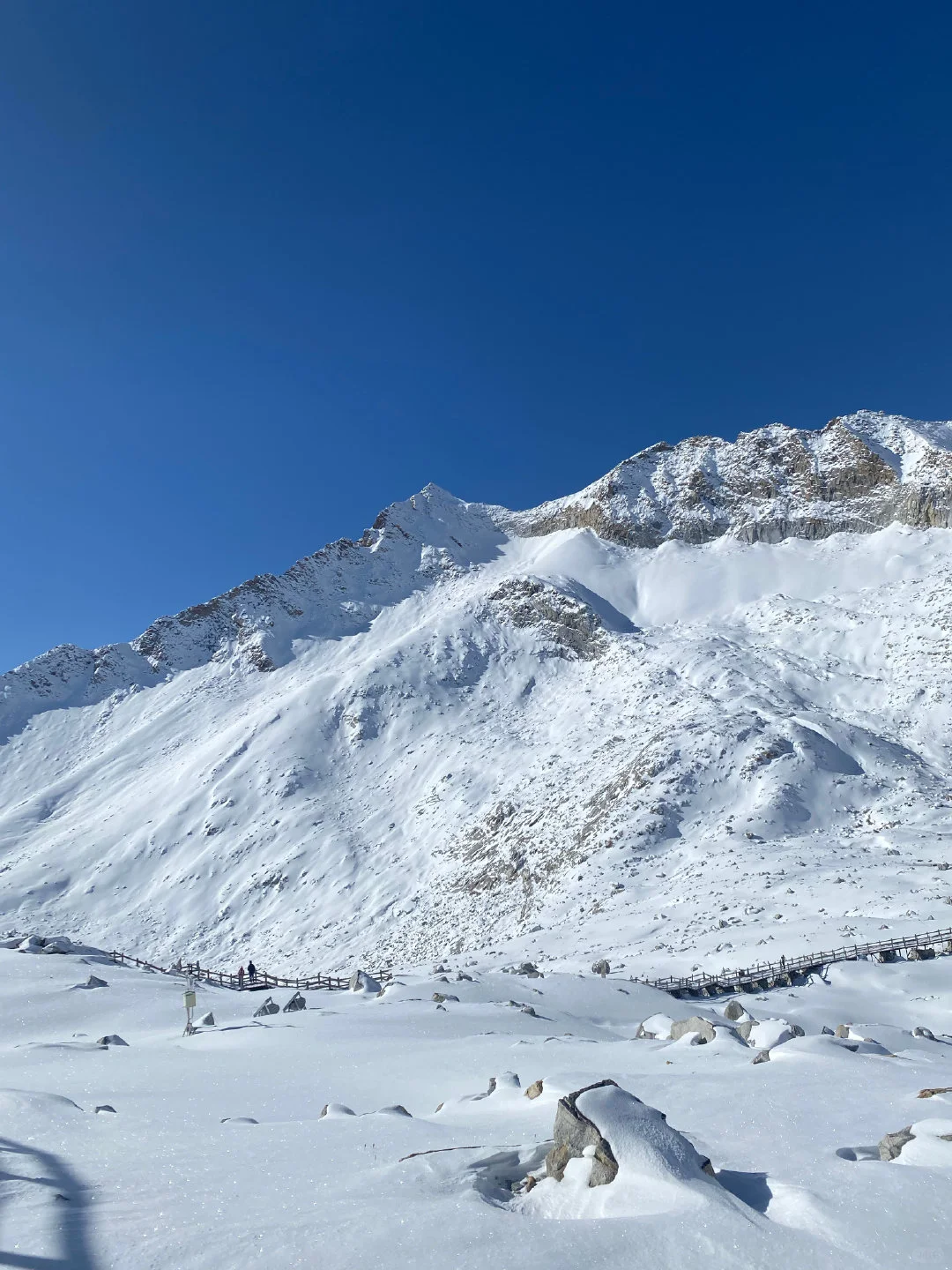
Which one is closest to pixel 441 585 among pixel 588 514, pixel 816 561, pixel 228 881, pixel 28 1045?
pixel 588 514

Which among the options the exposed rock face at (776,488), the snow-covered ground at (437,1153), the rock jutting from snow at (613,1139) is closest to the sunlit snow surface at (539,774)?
the exposed rock face at (776,488)

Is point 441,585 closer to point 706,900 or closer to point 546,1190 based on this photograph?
point 706,900

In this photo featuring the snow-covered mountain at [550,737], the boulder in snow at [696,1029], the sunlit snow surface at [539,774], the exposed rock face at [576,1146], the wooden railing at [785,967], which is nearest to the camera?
the exposed rock face at [576,1146]

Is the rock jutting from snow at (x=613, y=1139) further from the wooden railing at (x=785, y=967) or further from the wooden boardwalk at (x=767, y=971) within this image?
the wooden railing at (x=785, y=967)

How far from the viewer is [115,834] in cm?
6762

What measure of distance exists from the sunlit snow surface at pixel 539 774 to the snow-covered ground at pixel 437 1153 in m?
20.4

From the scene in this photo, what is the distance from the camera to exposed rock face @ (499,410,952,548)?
92.4 metres

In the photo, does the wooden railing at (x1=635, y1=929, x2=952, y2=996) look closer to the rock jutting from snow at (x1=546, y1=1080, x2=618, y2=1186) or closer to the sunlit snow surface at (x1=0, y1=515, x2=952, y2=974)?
the sunlit snow surface at (x1=0, y1=515, x2=952, y2=974)

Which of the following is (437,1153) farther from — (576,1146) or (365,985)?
(365,985)

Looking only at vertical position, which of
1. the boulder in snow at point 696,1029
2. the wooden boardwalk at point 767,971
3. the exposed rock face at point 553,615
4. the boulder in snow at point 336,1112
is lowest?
the wooden boardwalk at point 767,971

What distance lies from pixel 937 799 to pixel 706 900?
749 inches

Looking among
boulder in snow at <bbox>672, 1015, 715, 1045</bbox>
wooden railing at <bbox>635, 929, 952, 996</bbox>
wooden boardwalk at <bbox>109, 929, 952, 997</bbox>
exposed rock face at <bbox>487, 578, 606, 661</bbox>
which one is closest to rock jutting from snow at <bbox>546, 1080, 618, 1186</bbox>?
boulder in snow at <bbox>672, 1015, 715, 1045</bbox>

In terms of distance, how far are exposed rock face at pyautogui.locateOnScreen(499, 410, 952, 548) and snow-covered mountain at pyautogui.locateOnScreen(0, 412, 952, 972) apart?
44 cm

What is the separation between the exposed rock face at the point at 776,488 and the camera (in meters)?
92.4
